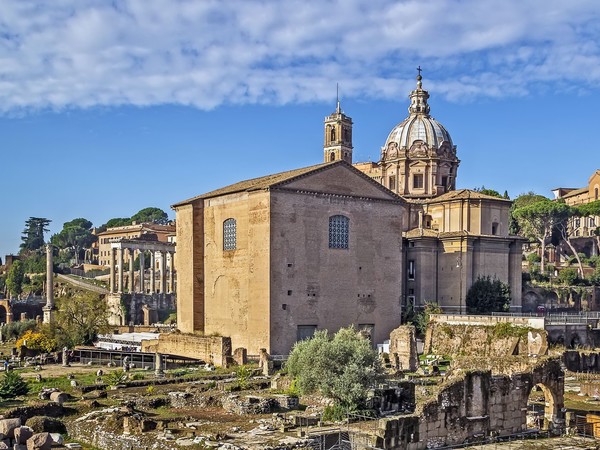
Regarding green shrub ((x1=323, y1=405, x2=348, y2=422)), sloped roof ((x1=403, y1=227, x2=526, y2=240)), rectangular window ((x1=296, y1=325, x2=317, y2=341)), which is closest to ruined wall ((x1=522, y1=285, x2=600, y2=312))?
sloped roof ((x1=403, y1=227, x2=526, y2=240))

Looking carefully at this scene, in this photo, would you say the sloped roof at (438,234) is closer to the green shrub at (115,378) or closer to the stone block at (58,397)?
the green shrub at (115,378)

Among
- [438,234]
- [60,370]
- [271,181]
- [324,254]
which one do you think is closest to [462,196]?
[438,234]

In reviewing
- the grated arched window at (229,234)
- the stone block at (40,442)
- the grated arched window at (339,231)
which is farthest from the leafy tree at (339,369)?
the grated arched window at (229,234)

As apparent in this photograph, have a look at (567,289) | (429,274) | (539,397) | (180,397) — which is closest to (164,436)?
(180,397)

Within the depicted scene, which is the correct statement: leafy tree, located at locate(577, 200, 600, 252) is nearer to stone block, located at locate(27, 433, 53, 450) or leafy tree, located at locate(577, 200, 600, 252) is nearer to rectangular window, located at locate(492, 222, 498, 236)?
rectangular window, located at locate(492, 222, 498, 236)

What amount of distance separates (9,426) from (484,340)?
2759 cm

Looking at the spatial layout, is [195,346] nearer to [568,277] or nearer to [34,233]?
[568,277]

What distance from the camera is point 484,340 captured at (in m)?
40.5

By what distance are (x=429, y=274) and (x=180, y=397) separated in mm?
28053

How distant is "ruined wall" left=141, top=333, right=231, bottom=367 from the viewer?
1517 inches

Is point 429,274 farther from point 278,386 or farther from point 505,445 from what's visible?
point 505,445

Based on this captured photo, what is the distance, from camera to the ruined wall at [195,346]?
1517 inches

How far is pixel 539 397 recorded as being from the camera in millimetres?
→ 26750

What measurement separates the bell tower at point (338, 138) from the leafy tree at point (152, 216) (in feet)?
228
